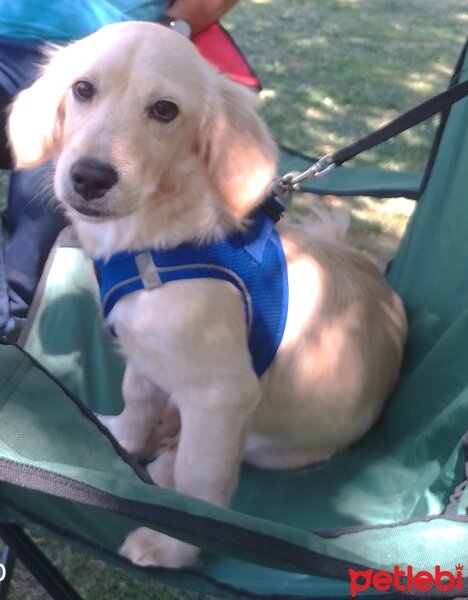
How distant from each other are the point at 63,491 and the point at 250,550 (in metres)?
0.28

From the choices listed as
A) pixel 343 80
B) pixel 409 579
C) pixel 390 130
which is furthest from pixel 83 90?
pixel 343 80

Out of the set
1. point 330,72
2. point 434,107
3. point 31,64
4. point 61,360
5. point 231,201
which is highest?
point 434,107

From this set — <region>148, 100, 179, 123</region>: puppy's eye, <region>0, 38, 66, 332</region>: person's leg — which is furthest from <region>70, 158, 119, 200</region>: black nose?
<region>0, 38, 66, 332</region>: person's leg

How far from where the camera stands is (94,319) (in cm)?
205

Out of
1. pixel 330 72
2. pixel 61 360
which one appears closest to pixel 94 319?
pixel 61 360

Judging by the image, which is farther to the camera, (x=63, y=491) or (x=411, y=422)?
(x=411, y=422)

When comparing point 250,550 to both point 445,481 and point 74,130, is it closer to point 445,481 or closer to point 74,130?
point 445,481

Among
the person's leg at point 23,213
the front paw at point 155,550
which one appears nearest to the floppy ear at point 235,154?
the front paw at point 155,550

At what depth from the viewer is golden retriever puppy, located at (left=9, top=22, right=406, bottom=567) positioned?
129cm

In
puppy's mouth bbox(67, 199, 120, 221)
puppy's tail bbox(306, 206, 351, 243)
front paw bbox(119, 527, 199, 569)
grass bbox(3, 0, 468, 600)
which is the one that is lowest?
grass bbox(3, 0, 468, 600)

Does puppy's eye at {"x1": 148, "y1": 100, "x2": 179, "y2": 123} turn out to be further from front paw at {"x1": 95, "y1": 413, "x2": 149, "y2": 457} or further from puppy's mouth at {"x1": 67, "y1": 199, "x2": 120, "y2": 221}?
front paw at {"x1": 95, "y1": 413, "x2": 149, "y2": 457}

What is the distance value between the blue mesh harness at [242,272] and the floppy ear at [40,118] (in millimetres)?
265

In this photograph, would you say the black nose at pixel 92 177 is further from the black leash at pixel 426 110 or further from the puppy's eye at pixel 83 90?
the black leash at pixel 426 110

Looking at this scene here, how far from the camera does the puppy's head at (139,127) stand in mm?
1261
